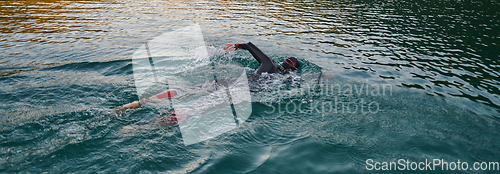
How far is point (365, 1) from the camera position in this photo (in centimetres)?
2923

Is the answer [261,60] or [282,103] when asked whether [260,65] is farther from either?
[282,103]

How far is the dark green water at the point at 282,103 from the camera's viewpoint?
549cm

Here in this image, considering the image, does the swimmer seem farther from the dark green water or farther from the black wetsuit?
the dark green water

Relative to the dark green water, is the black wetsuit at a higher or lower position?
higher

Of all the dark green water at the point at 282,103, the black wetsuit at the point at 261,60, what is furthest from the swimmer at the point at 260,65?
the dark green water at the point at 282,103

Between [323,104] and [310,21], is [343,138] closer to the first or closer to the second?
[323,104]

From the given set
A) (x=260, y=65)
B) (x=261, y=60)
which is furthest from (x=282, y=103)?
(x=261, y=60)

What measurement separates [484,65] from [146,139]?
1382 centimetres

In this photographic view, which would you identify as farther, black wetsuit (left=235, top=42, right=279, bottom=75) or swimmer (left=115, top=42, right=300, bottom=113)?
black wetsuit (left=235, top=42, right=279, bottom=75)

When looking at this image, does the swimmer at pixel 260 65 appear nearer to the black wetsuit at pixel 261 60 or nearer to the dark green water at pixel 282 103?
the black wetsuit at pixel 261 60

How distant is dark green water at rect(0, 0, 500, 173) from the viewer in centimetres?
549

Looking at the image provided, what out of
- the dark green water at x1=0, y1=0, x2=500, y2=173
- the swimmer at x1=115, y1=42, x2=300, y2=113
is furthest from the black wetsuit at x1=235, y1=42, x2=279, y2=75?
the dark green water at x1=0, y1=0, x2=500, y2=173

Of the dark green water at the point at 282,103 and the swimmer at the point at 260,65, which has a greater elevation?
the swimmer at the point at 260,65

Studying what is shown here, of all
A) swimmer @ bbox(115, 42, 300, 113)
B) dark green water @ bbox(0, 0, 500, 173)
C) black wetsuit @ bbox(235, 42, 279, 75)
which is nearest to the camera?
dark green water @ bbox(0, 0, 500, 173)
